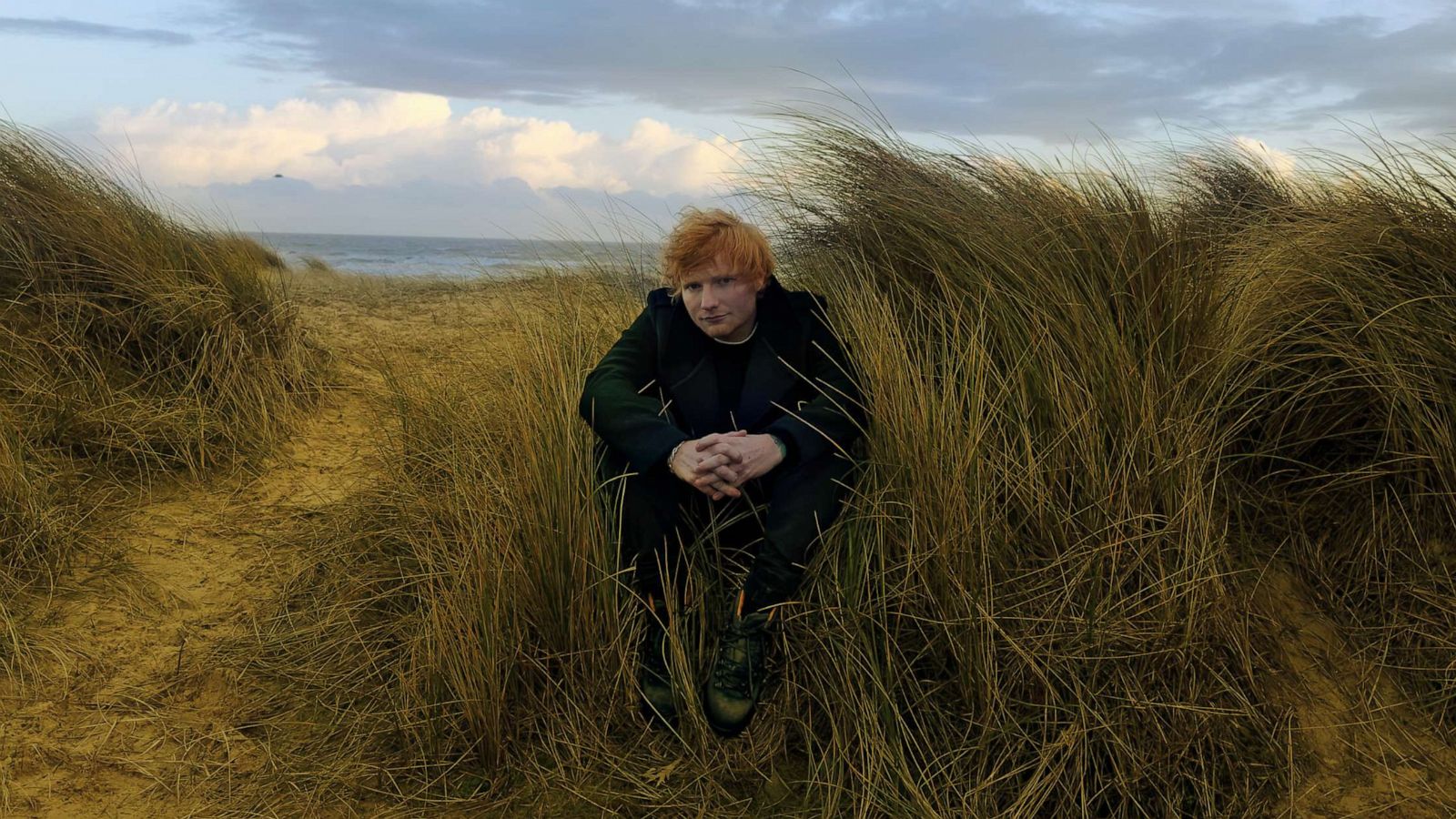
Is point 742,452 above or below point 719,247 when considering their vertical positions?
below

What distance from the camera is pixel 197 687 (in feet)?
10.5

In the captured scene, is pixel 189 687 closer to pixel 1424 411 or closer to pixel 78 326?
pixel 78 326

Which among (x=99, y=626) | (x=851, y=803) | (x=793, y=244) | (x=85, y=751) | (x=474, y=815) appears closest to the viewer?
(x=851, y=803)

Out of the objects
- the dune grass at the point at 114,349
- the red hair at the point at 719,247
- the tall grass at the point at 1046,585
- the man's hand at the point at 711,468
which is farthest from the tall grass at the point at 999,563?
the dune grass at the point at 114,349

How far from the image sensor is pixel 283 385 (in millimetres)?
5078

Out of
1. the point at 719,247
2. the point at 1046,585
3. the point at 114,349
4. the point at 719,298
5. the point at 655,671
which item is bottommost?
the point at 655,671

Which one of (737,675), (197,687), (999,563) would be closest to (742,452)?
(737,675)

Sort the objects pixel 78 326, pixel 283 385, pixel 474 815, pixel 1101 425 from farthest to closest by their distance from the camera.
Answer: pixel 283 385 → pixel 78 326 → pixel 1101 425 → pixel 474 815

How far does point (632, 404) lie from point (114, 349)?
3.44 meters

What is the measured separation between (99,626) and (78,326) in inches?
72.4

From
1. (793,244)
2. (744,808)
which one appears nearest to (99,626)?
(744,808)

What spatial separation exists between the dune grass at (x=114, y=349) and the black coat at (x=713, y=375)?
2557 millimetres

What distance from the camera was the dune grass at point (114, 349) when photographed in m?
4.16

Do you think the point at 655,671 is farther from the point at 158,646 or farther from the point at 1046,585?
the point at 158,646
